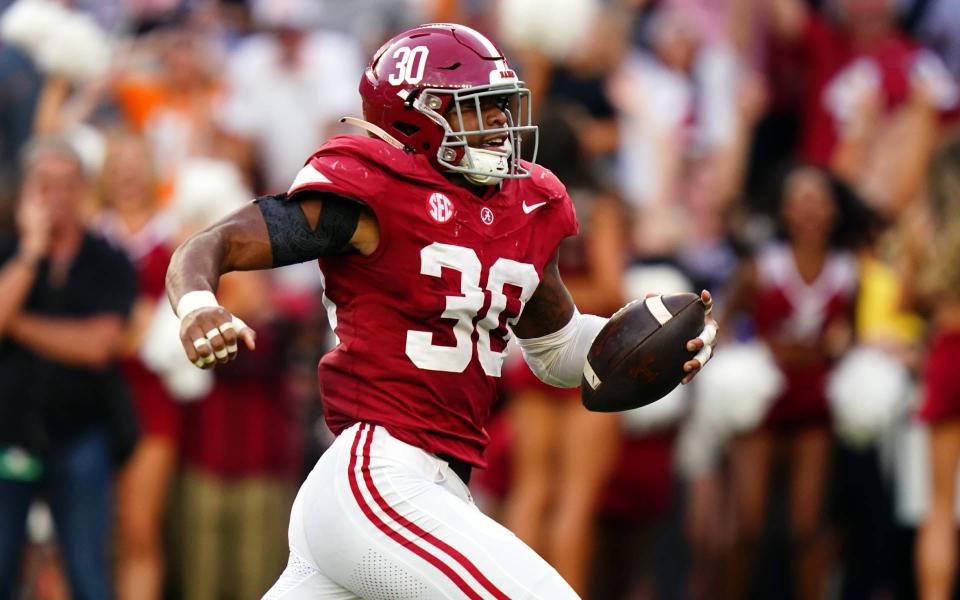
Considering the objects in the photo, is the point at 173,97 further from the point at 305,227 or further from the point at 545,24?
the point at 305,227

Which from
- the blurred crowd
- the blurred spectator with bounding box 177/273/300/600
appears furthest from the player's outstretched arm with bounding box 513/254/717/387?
the blurred spectator with bounding box 177/273/300/600

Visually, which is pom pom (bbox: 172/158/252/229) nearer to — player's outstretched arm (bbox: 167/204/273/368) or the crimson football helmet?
the crimson football helmet

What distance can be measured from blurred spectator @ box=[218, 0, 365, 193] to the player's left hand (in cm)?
519

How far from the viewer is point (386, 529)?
392cm

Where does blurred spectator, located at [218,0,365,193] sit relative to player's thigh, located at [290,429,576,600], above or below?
below

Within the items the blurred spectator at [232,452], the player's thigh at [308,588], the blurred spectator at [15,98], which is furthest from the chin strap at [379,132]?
the blurred spectator at [15,98]

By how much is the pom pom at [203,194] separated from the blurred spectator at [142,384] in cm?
14

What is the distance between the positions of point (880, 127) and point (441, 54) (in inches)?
212

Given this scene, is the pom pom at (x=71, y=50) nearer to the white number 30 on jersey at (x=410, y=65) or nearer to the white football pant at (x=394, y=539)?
the white number 30 on jersey at (x=410, y=65)

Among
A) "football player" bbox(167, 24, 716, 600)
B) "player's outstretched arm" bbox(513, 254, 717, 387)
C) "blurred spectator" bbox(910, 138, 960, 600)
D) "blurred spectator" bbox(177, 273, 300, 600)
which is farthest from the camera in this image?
"blurred spectator" bbox(177, 273, 300, 600)

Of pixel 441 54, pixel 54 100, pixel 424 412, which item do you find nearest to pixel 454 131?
pixel 441 54

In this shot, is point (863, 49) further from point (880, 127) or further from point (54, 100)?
point (54, 100)

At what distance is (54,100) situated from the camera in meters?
8.85

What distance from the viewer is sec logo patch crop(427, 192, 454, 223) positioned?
4117 mm
